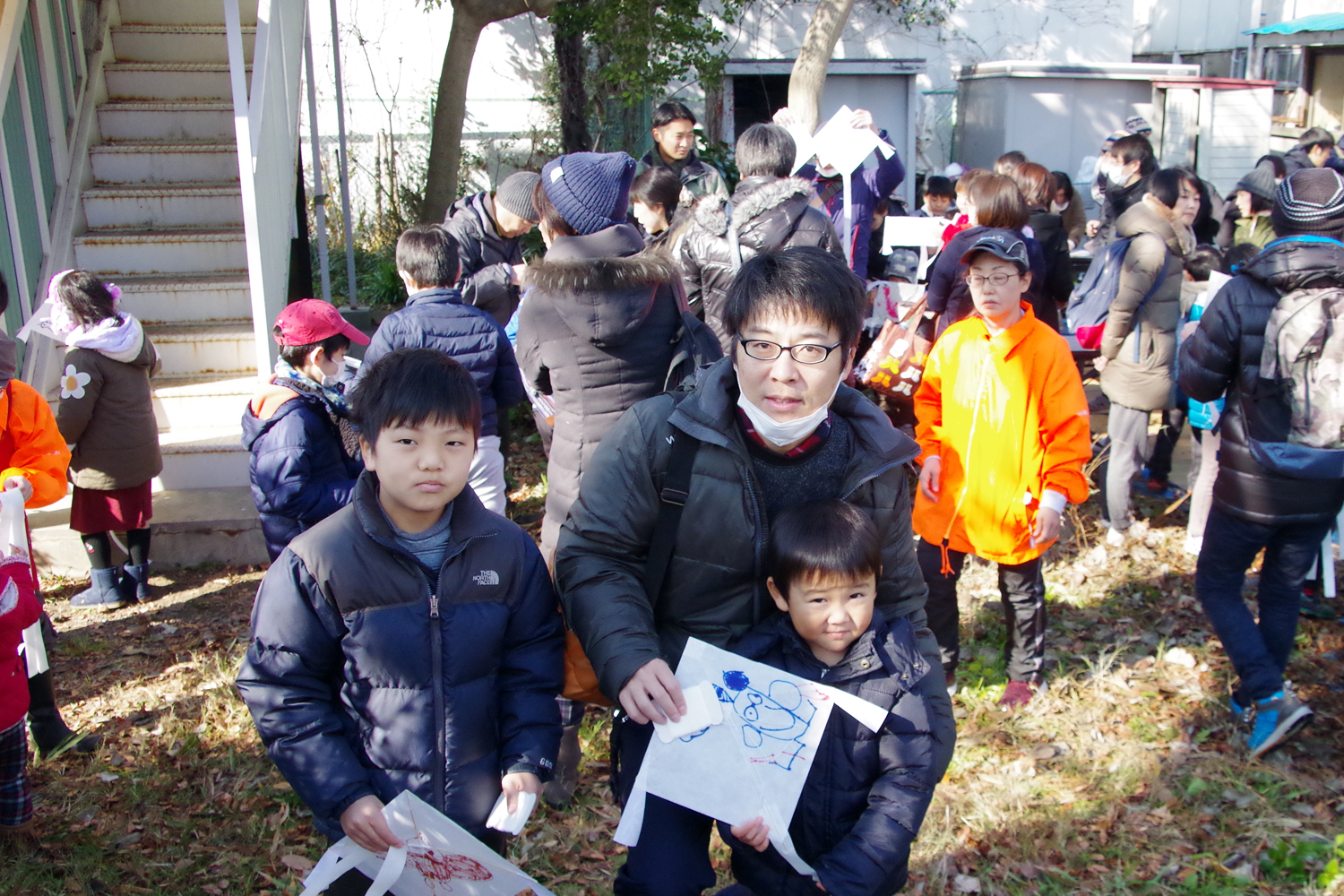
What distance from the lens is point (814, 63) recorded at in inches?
341

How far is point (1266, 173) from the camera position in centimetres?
789

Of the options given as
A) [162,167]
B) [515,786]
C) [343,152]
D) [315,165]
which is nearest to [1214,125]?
[343,152]

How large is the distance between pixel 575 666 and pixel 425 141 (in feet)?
34.6

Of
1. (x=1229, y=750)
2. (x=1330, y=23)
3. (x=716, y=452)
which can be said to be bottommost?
(x=1229, y=750)

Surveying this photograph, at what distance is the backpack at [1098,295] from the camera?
223 inches

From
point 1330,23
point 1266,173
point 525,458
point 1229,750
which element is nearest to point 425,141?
point 525,458

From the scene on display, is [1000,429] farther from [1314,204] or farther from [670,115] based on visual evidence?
[670,115]

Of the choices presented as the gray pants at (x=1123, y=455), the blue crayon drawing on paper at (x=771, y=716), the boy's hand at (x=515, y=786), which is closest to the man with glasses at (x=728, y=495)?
the blue crayon drawing on paper at (x=771, y=716)

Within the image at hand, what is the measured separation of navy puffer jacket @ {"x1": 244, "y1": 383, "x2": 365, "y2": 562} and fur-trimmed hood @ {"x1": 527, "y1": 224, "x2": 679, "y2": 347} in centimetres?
98

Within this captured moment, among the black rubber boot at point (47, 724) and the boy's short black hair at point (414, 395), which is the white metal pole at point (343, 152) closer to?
the black rubber boot at point (47, 724)

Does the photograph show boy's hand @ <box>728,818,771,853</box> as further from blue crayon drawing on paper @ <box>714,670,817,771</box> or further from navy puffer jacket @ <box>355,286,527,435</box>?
navy puffer jacket @ <box>355,286,527,435</box>

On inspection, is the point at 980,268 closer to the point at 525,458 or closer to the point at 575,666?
the point at 575,666

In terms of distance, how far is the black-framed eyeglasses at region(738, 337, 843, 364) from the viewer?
2.19 m

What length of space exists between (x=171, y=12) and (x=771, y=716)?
847 cm
